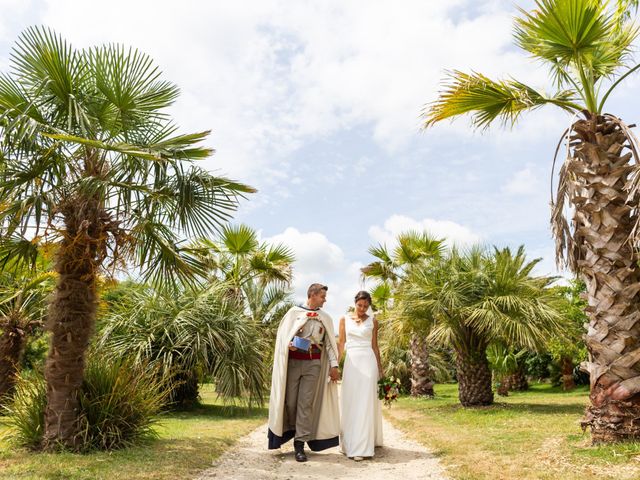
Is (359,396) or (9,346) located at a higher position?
(9,346)

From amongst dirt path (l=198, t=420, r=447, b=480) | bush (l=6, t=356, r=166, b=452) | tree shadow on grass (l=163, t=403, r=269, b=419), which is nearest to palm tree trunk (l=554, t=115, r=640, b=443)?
dirt path (l=198, t=420, r=447, b=480)

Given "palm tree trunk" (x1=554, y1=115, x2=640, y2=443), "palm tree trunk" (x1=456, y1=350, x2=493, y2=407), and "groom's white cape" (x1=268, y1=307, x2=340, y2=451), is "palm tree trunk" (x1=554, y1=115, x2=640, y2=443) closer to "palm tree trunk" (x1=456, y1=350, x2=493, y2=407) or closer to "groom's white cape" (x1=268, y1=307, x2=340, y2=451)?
"groom's white cape" (x1=268, y1=307, x2=340, y2=451)

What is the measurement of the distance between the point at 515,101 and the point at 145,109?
537 cm

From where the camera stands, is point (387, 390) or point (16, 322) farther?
point (16, 322)

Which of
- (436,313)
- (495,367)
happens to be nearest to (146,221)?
(436,313)

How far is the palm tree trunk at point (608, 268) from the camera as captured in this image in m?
6.83

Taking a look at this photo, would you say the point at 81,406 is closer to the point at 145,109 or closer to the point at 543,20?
the point at 145,109

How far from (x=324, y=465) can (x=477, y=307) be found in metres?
7.54

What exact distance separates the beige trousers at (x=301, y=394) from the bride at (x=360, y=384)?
0.41 metres

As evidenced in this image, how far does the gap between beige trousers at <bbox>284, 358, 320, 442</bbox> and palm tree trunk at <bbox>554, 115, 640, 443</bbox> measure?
3.57 m

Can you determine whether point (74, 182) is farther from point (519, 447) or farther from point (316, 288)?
point (519, 447)

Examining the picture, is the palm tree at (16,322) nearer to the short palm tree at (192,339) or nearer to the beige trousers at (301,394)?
the short palm tree at (192,339)

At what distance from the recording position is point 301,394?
700 cm

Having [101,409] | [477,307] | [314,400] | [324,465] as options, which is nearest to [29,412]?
[101,409]
